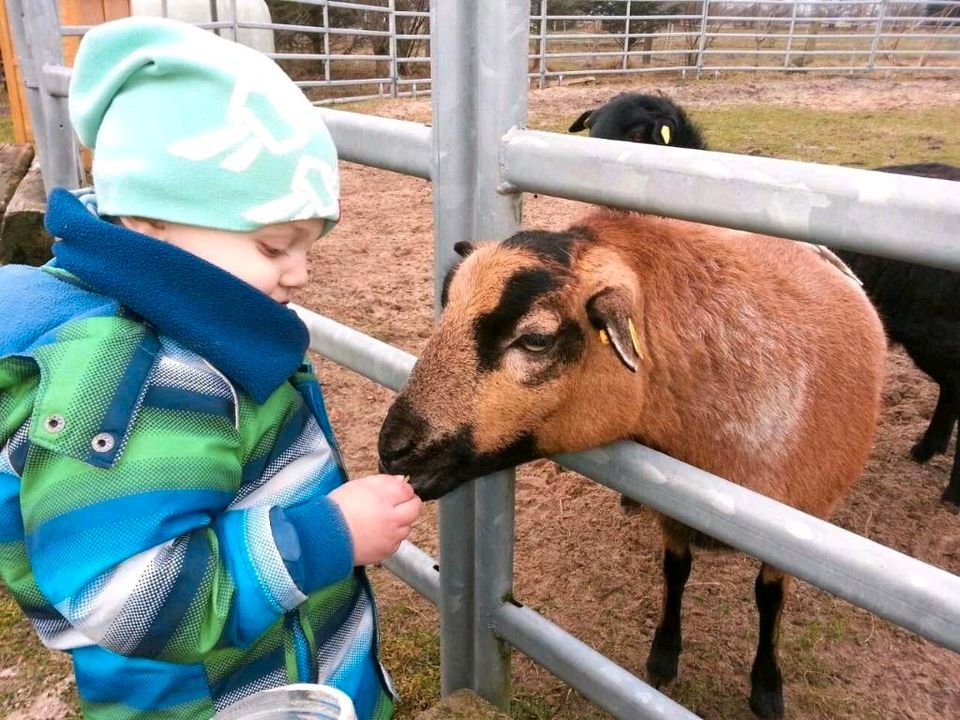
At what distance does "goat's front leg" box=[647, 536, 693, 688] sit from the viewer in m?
2.94

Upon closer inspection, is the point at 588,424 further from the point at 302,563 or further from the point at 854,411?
the point at 854,411

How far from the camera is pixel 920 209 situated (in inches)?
42.1

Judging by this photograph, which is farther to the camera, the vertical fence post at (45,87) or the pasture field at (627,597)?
the vertical fence post at (45,87)

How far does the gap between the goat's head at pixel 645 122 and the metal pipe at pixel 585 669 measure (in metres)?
4.00

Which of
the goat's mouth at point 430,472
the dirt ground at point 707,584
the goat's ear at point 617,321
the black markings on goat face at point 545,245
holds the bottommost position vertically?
the dirt ground at point 707,584

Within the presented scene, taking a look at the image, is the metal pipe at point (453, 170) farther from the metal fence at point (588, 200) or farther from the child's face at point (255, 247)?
the child's face at point (255, 247)

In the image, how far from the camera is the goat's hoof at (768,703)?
9.19ft

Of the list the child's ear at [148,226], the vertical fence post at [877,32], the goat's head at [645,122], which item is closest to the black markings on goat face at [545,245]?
the child's ear at [148,226]

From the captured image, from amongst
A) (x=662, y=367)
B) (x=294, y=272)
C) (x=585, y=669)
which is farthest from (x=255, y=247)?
(x=585, y=669)

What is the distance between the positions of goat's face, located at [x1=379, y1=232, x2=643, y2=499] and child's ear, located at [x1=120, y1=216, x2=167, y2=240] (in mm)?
694

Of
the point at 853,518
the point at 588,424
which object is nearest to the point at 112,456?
the point at 588,424

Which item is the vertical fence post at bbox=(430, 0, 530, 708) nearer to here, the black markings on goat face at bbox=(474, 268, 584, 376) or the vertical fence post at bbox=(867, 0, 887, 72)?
the black markings on goat face at bbox=(474, 268, 584, 376)

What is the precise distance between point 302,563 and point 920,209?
104 cm

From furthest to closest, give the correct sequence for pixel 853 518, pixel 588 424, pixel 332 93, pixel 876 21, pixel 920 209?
1. pixel 876 21
2. pixel 332 93
3. pixel 853 518
4. pixel 588 424
5. pixel 920 209
